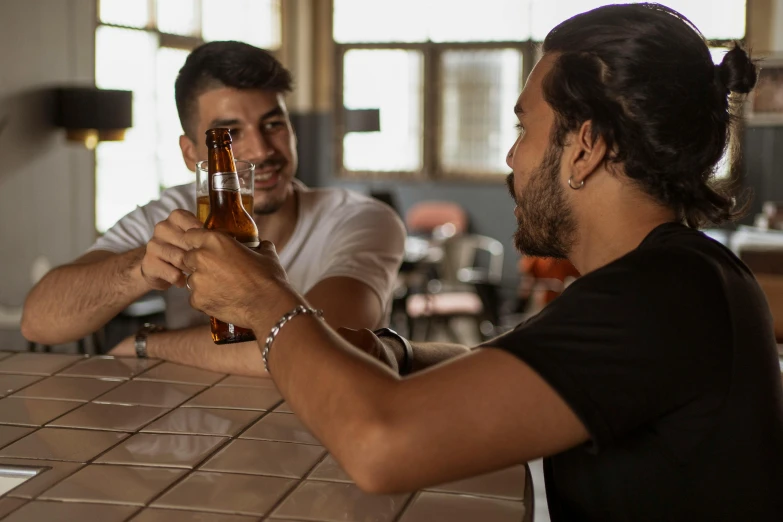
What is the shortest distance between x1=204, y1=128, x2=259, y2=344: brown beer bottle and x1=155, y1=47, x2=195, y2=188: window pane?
5270 millimetres

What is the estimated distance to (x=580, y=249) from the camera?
1347mm

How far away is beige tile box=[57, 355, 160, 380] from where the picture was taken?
6.01ft

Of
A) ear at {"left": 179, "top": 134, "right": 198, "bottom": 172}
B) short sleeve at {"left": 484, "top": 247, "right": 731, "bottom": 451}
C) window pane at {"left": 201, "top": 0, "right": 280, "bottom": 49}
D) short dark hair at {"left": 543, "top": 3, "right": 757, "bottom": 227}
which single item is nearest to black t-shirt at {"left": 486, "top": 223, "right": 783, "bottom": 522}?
short sleeve at {"left": 484, "top": 247, "right": 731, "bottom": 451}

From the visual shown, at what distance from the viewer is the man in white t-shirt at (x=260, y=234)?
2.12m

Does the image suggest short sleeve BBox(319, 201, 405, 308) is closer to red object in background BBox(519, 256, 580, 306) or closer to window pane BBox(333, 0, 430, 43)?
red object in background BBox(519, 256, 580, 306)

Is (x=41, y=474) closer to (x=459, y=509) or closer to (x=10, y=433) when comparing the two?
(x=10, y=433)

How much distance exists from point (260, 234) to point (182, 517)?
1.39 metres

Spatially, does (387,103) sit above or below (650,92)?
above

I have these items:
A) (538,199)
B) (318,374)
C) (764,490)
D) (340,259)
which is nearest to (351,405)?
(318,374)

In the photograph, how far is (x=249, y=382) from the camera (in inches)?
70.4

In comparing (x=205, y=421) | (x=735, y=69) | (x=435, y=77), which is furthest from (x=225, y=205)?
(x=435, y=77)

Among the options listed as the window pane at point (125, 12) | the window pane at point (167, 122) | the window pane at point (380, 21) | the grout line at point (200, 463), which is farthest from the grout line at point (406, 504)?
the window pane at point (380, 21)

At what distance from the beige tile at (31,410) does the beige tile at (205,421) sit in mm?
191

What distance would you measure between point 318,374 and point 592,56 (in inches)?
22.4
